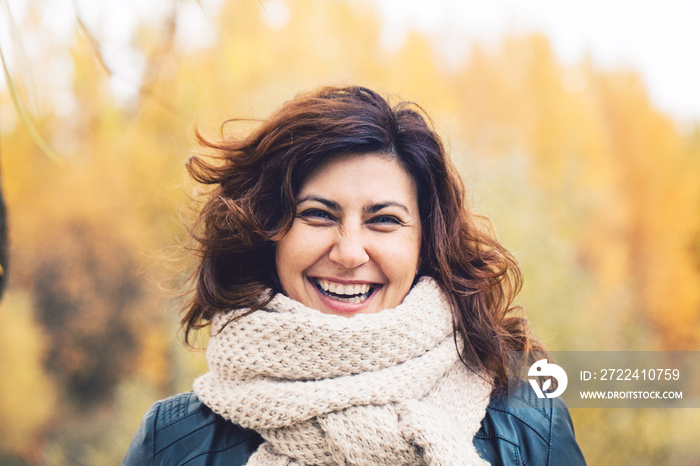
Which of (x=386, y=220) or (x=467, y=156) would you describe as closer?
(x=386, y=220)

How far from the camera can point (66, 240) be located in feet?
30.8

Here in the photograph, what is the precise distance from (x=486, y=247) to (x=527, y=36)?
10714 mm

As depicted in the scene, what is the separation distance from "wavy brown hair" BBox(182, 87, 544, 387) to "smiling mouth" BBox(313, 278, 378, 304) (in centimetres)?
13

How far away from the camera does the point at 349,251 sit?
1244 mm

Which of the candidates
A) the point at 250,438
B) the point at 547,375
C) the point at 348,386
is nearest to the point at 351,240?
the point at 348,386

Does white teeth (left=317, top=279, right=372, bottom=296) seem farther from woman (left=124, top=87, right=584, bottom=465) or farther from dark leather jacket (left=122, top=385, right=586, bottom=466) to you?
dark leather jacket (left=122, top=385, right=586, bottom=466)

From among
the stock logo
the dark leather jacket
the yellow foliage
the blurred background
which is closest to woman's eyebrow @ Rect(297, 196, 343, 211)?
the dark leather jacket

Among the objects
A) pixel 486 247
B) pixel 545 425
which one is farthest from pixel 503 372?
pixel 486 247

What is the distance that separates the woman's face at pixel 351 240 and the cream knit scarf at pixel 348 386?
47 mm

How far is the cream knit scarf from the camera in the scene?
3.89 ft

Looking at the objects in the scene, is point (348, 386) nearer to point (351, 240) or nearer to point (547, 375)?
point (351, 240)

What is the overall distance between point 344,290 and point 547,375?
582 millimetres

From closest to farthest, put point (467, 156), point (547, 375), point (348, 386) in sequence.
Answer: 1. point (348, 386)
2. point (547, 375)
3. point (467, 156)

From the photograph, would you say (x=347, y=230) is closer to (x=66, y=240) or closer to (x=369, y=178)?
(x=369, y=178)
